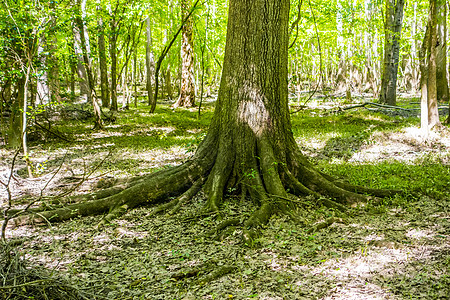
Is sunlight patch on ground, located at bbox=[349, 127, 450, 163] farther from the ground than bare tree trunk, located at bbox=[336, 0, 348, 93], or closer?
closer

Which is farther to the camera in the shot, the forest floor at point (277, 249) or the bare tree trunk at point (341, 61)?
the bare tree trunk at point (341, 61)

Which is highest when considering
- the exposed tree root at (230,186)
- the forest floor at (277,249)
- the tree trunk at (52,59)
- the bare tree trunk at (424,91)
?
the tree trunk at (52,59)

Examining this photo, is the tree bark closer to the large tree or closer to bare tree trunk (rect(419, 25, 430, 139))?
the large tree

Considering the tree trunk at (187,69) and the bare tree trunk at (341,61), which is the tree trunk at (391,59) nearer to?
the bare tree trunk at (341,61)

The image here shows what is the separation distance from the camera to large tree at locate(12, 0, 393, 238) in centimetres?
480

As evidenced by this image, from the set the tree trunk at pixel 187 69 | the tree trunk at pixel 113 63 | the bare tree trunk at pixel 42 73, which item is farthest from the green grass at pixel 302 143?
the tree trunk at pixel 187 69

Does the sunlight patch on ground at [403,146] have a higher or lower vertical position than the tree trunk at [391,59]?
lower

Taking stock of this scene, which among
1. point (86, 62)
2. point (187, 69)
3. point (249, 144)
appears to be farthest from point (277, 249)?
point (187, 69)

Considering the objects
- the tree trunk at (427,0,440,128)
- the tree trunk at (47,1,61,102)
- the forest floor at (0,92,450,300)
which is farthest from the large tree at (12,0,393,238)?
the tree trunk at (47,1,61,102)

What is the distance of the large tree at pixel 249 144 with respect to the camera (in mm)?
4801

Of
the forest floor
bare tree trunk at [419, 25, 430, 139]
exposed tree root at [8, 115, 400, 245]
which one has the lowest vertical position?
the forest floor

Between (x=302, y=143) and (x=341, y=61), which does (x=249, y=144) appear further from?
(x=341, y=61)

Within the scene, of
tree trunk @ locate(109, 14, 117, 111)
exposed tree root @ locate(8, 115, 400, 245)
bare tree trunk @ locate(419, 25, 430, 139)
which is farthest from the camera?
tree trunk @ locate(109, 14, 117, 111)

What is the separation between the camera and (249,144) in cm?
496
